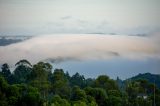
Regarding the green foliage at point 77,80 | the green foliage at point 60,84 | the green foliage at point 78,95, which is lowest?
the green foliage at point 78,95

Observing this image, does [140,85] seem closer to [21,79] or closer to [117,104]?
[117,104]

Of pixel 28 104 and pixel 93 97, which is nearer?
pixel 28 104

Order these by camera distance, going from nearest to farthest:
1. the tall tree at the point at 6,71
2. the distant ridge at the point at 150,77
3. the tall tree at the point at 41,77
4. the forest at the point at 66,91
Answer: the forest at the point at 66,91, the tall tree at the point at 41,77, the distant ridge at the point at 150,77, the tall tree at the point at 6,71

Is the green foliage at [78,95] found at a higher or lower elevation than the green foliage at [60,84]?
lower

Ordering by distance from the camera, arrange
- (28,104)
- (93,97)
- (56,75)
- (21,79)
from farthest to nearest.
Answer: (21,79), (56,75), (93,97), (28,104)

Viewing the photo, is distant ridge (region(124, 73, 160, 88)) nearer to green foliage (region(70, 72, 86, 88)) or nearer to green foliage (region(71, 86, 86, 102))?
green foliage (region(70, 72, 86, 88))

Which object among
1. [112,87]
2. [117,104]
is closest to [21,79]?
Answer: [112,87]

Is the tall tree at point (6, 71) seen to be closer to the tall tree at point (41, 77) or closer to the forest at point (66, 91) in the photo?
the forest at point (66, 91)

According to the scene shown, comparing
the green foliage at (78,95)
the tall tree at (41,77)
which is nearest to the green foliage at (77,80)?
the tall tree at (41,77)

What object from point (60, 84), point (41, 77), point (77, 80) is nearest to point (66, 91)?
point (60, 84)
